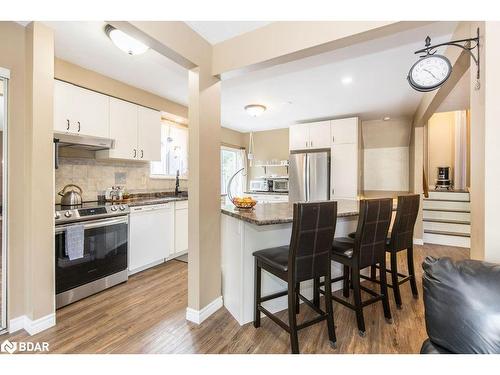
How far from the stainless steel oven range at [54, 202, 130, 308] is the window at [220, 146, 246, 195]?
330 centimetres

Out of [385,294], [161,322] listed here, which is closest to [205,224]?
[161,322]

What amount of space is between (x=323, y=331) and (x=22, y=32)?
3.46 metres

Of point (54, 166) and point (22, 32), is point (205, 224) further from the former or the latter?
point (22, 32)

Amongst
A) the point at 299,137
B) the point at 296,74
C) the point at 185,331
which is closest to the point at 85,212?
the point at 185,331

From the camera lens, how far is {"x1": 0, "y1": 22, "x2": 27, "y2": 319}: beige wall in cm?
190

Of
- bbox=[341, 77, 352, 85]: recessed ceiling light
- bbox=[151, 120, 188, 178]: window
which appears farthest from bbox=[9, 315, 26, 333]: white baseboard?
bbox=[341, 77, 352, 85]: recessed ceiling light

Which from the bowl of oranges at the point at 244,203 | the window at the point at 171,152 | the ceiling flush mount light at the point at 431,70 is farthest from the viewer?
the window at the point at 171,152

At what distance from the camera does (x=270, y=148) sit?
19.7ft

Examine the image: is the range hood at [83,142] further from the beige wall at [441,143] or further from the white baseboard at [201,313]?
the beige wall at [441,143]

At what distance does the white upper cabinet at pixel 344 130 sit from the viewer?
4.39 metres

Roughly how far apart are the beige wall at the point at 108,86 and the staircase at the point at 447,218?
5108 millimetres

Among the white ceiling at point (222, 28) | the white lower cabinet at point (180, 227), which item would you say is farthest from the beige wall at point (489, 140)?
the white lower cabinet at point (180, 227)

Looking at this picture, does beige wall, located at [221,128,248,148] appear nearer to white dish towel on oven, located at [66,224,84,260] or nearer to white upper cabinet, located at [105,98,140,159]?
white upper cabinet, located at [105,98,140,159]

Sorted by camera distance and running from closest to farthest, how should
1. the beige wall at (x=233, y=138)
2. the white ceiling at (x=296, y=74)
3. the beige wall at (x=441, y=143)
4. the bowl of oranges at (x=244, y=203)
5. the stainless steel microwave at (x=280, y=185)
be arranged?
the white ceiling at (x=296, y=74) → the bowl of oranges at (x=244, y=203) → the stainless steel microwave at (x=280, y=185) → the beige wall at (x=233, y=138) → the beige wall at (x=441, y=143)
